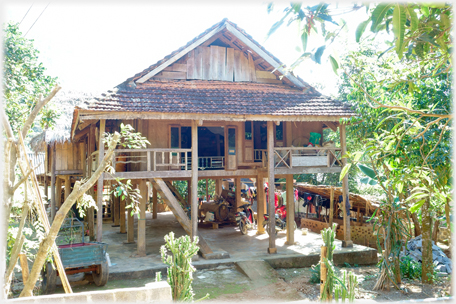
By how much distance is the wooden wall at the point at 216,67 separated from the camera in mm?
12078

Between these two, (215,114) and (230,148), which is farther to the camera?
(230,148)

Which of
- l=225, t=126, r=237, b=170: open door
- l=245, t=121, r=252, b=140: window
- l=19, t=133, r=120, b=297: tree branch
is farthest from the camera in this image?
l=245, t=121, r=252, b=140: window

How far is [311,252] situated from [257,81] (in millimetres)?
6158

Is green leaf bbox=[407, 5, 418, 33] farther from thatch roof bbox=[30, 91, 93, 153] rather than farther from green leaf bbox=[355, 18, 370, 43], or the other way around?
thatch roof bbox=[30, 91, 93, 153]

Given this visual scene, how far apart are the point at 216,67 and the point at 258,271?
6845mm

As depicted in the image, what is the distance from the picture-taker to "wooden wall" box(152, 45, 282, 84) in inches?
476

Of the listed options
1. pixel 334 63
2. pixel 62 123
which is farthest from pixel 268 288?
pixel 62 123

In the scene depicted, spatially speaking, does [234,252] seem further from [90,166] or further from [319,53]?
[319,53]

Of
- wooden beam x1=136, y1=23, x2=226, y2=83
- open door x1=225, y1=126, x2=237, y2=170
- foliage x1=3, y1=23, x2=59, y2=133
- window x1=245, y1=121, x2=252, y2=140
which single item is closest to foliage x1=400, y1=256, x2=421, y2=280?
open door x1=225, y1=126, x2=237, y2=170

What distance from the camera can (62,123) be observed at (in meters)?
14.7

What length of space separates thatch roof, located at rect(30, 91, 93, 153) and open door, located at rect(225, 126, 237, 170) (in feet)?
18.8

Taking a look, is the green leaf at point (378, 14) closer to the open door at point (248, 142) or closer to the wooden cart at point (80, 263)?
the wooden cart at point (80, 263)

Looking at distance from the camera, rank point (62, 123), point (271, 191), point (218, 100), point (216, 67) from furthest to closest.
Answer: point (62, 123), point (216, 67), point (271, 191), point (218, 100)

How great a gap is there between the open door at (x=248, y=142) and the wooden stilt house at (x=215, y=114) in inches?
1.4
